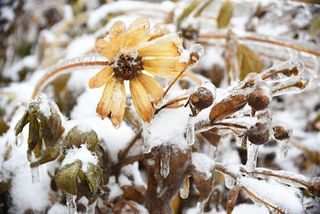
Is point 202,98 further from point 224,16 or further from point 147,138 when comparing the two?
point 224,16

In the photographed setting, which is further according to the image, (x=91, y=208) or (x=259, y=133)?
(x=91, y=208)

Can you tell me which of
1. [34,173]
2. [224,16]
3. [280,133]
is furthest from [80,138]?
[224,16]

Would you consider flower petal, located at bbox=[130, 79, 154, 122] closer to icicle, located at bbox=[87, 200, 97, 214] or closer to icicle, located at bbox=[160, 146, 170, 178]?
icicle, located at bbox=[160, 146, 170, 178]

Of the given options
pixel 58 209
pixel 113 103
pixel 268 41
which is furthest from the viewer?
pixel 268 41

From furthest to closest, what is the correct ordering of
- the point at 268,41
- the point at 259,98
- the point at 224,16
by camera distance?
the point at 224,16
the point at 268,41
the point at 259,98

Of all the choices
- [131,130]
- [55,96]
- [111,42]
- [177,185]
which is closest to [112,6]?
[55,96]

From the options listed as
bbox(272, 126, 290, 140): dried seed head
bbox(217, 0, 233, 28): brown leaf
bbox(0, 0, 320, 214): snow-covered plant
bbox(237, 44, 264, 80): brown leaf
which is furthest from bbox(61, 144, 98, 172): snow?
bbox(217, 0, 233, 28): brown leaf

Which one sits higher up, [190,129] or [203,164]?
[190,129]

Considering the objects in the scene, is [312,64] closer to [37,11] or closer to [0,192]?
[0,192]
